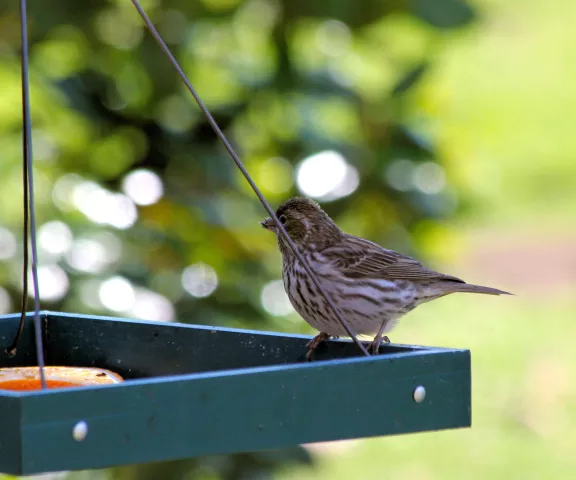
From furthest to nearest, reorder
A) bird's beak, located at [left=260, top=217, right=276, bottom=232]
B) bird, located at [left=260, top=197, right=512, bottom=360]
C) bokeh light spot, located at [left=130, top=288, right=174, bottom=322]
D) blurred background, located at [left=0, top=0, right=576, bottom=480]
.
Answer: blurred background, located at [left=0, top=0, right=576, bottom=480]
bokeh light spot, located at [left=130, top=288, right=174, bottom=322]
bird's beak, located at [left=260, top=217, right=276, bottom=232]
bird, located at [left=260, top=197, right=512, bottom=360]

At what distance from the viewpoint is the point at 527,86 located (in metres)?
21.0

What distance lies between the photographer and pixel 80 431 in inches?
140

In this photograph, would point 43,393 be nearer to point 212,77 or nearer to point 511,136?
point 212,77

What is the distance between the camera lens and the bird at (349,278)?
573 cm

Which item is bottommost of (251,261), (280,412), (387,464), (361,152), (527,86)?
(387,464)

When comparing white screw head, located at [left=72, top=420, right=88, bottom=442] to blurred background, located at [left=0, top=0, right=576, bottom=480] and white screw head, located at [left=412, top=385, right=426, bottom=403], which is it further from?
blurred background, located at [left=0, top=0, right=576, bottom=480]

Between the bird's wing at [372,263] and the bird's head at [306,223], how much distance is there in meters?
0.08

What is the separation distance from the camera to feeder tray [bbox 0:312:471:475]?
11.5 feet

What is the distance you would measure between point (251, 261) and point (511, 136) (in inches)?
530

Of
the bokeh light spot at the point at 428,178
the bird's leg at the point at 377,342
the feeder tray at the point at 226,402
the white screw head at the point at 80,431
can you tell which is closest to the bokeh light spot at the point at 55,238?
the feeder tray at the point at 226,402

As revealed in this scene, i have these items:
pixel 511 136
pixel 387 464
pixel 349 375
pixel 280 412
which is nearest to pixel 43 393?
pixel 280 412

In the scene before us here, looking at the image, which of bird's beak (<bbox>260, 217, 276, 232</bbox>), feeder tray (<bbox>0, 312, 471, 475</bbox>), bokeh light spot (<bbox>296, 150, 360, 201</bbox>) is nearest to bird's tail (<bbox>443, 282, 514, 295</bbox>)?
bokeh light spot (<bbox>296, 150, 360, 201</bbox>)

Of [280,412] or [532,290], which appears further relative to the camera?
[532,290]

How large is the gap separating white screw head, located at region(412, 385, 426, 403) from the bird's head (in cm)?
197
